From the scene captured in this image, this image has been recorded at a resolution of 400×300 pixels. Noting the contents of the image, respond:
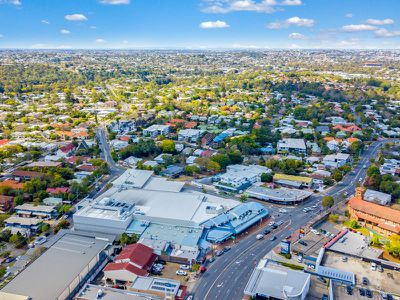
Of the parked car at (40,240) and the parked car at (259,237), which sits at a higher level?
the parked car at (259,237)

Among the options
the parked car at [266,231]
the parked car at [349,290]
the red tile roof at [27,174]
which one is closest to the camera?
the parked car at [349,290]

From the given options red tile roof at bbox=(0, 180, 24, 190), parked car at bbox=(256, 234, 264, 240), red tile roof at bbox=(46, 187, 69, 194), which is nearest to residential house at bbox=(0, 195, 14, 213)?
red tile roof at bbox=(0, 180, 24, 190)

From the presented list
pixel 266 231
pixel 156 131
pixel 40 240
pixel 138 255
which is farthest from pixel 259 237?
pixel 156 131

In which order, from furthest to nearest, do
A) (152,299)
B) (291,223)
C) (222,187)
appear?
(222,187)
(291,223)
(152,299)

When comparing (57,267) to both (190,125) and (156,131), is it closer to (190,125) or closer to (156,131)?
(156,131)

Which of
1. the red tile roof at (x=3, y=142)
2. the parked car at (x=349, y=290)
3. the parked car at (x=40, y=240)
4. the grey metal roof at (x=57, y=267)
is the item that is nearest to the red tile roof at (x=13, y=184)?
Result: the parked car at (x=40, y=240)

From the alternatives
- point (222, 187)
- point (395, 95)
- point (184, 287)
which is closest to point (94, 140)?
point (222, 187)

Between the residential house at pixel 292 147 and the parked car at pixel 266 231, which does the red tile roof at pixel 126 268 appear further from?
the residential house at pixel 292 147

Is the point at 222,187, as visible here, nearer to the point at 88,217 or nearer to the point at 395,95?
the point at 88,217
